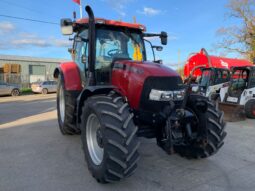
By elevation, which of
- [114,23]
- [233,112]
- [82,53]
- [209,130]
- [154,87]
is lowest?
[233,112]

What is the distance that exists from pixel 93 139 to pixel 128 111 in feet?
2.91

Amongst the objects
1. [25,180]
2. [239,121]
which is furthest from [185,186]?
[239,121]

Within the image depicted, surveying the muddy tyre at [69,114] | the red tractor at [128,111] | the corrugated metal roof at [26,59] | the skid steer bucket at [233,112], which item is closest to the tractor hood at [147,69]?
the red tractor at [128,111]

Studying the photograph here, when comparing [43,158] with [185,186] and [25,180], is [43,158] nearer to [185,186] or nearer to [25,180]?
[25,180]

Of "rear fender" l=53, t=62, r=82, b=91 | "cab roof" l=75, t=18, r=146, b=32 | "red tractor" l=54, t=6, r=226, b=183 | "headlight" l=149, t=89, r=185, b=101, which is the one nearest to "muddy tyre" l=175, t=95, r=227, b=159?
"red tractor" l=54, t=6, r=226, b=183

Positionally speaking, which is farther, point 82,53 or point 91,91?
point 82,53

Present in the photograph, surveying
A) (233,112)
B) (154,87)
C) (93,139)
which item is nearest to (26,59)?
(233,112)

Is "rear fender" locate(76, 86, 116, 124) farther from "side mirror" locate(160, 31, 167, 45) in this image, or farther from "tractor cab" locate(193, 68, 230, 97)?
"tractor cab" locate(193, 68, 230, 97)

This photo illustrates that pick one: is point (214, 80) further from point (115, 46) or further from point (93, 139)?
point (93, 139)

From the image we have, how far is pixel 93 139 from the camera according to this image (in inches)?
152

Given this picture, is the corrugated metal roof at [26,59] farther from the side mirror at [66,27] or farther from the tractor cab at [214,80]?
the side mirror at [66,27]

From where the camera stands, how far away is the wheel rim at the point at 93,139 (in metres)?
3.72

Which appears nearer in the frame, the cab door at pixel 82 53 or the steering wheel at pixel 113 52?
the steering wheel at pixel 113 52

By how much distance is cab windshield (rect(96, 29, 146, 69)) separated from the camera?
4438 millimetres
